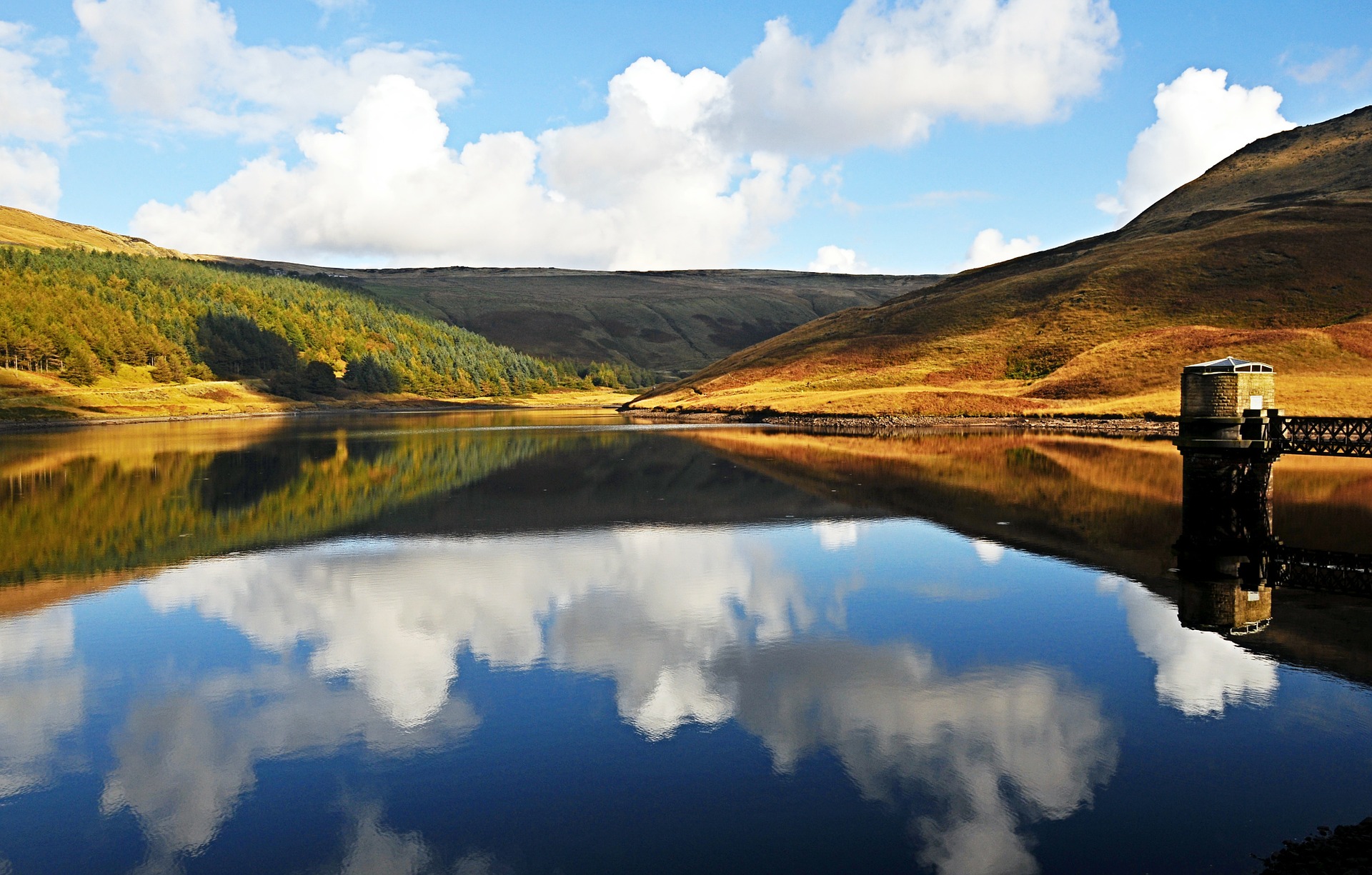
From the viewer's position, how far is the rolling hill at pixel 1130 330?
114 meters

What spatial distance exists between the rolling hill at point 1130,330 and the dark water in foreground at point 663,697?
229 feet

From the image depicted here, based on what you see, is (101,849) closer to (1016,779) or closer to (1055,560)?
(1016,779)

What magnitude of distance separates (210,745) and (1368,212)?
192m

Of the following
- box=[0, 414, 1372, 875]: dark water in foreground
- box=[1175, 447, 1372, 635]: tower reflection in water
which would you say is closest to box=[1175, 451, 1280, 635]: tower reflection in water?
box=[1175, 447, 1372, 635]: tower reflection in water

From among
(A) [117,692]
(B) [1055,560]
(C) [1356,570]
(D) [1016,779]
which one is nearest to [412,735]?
(A) [117,692]

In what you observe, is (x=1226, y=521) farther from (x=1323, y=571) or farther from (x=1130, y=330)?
(x=1130, y=330)

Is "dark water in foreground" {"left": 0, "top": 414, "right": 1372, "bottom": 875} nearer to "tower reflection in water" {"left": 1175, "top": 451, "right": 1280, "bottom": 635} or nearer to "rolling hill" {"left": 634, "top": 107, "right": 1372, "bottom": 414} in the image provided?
"tower reflection in water" {"left": 1175, "top": 451, "right": 1280, "bottom": 635}

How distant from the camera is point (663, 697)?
65.4 feet

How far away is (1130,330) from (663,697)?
140 metres

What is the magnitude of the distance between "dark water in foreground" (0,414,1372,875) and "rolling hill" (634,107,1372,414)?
69.8 metres

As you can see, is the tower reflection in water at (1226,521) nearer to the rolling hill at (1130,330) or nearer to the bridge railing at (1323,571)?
the bridge railing at (1323,571)

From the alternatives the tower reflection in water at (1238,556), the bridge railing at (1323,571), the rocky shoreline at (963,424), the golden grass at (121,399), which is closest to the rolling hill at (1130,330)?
the rocky shoreline at (963,424)

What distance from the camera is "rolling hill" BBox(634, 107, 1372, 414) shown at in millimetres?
113812

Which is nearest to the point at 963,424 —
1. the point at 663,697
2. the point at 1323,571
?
the point at 1323,571
